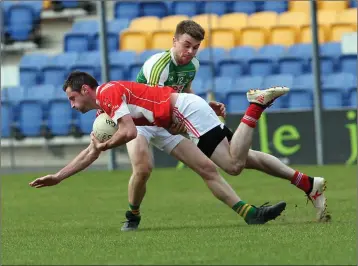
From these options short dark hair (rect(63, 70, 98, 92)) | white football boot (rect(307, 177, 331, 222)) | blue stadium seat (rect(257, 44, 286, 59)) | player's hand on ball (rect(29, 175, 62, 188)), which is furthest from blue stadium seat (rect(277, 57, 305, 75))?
player's hand on ball (rect(29, 175, 62, 188))

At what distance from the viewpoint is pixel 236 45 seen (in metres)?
24.9

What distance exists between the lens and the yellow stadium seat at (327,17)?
24562 mm

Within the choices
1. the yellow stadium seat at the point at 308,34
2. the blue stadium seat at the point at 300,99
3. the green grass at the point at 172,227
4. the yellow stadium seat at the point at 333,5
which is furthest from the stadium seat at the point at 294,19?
the green grass at the point at 172,227

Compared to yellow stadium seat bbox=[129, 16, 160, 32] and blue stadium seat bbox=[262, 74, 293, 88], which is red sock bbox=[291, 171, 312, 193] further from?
yellow stadium seat bbox=[129, 16, 160, 32]

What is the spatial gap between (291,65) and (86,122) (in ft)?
14.5

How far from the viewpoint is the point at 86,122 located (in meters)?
22.6

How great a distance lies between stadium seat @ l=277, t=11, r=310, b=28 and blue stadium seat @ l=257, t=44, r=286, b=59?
0.86 meters

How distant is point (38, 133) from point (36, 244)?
13754 mm

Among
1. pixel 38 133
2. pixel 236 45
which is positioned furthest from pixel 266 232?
pixel 236 45

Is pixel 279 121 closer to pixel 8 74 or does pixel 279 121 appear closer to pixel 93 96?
pixel 8 74

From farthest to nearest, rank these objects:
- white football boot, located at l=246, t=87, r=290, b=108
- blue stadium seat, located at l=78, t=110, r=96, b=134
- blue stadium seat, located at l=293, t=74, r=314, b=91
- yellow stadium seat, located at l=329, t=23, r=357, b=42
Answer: yellow stadium seat, located at l=329, t=23, r=357, b=42, blue stadium seat, located at l=78, t=110, r=96, b=134, blue stadium seat, located at l=293, t=74, r=314, b=91, white football boot, located at l=246, t=87, r=290, b=108

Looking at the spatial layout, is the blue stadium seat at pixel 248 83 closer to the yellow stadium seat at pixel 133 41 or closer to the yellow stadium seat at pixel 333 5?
the yellow stadium seat at pixel 133 41

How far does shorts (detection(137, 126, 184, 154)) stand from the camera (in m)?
10.5

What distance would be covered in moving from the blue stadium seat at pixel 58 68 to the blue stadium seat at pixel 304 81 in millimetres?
5011
